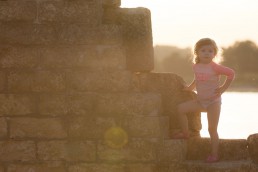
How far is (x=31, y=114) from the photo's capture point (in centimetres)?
729

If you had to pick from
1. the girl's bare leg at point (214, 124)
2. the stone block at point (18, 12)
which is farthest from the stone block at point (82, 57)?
the girl's bare leg at point (214, 124)

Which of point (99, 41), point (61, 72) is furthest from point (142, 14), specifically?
point (61, 72)

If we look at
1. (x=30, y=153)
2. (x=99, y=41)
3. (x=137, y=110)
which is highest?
(x=99, y=41)

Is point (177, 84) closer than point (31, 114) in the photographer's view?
No

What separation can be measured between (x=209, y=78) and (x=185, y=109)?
461 mm

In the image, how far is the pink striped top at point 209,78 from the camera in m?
7.60

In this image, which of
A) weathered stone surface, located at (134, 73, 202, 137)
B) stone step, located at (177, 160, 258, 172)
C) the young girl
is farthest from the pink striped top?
stone step, located at (177, 160, 258, 172)

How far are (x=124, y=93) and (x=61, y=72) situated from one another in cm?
72

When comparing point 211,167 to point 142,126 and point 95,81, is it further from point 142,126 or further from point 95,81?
point 95,81

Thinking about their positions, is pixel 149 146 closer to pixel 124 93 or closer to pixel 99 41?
pixel 124 93

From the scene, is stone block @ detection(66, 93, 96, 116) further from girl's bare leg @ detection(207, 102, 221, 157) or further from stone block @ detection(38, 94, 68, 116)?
girl's bare leg @ detection(207, 102, 221, 157)

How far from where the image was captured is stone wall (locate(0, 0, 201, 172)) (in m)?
7.26

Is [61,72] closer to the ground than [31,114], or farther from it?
farther from it

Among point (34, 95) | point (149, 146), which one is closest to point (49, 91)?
point (34, 95)
